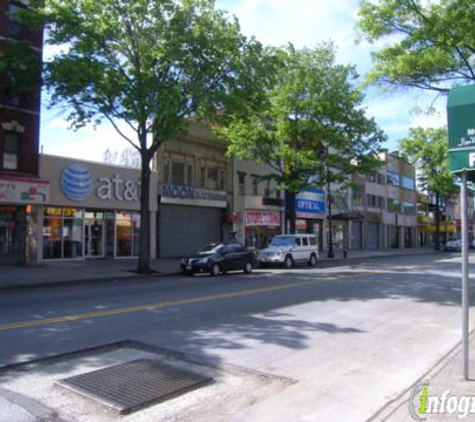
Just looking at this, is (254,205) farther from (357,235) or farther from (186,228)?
(357,235)

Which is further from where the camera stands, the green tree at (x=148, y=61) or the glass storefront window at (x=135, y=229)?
the glass storefront window at (x=135, y=229)

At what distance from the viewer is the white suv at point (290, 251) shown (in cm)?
2684

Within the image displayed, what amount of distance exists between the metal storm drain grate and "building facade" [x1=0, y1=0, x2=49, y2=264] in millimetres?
17860

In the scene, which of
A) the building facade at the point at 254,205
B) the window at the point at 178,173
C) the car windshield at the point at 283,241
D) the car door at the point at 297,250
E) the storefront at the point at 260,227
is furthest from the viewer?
the storefront at the point at 260,227

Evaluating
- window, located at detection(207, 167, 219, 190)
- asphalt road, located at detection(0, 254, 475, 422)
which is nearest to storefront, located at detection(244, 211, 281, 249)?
window, located at detection(207, 167, 219, 190)

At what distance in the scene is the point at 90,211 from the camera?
88.1 ft

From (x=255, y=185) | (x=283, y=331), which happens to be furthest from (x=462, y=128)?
(x=255, y=185)

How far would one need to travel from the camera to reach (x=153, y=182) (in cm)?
2962

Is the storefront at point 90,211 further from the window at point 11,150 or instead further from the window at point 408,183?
the window at point 408,183

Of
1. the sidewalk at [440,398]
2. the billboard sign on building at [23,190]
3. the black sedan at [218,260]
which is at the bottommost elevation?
the sidewalk at [440,398]

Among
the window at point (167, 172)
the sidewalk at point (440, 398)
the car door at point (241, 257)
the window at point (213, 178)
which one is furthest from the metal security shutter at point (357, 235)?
the sidewalk at point (440, 398)

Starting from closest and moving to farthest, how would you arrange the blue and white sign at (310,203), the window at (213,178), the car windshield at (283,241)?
the car windshield at (283,241), the window at (213,178), the blue and white sign at (310,203)

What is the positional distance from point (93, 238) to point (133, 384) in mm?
22517

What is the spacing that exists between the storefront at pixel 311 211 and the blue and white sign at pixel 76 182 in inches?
808
